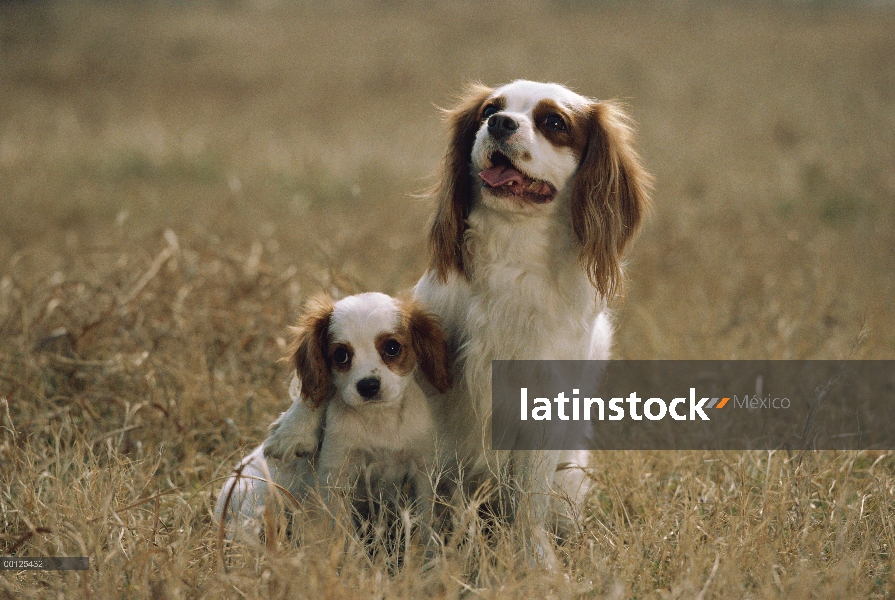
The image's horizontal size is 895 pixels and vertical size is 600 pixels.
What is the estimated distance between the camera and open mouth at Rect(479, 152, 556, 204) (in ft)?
8.93

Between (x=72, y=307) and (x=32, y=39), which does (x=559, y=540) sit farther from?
(x=32, y=39)

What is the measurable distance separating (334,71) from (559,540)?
1668 centimetres

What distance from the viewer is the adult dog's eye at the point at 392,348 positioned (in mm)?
2781

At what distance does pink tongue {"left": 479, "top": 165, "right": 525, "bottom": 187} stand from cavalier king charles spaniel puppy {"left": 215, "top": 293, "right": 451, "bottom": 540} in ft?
1.55

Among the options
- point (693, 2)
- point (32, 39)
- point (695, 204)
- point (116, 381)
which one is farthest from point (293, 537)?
point (693, 2)

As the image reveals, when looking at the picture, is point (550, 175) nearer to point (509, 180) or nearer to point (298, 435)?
point (509, 180)

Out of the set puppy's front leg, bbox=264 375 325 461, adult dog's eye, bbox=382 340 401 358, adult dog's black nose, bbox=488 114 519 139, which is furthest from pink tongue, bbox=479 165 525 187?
puppy's front leg, bbox=264 375 325 461

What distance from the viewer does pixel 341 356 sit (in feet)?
9.21

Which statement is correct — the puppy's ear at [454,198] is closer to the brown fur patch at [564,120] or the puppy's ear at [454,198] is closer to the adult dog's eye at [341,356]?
the brown fur patch at [564,120]

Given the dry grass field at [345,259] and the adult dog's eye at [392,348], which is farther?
the adult dog's eye at [392,348]

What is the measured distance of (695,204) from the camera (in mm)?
9188
